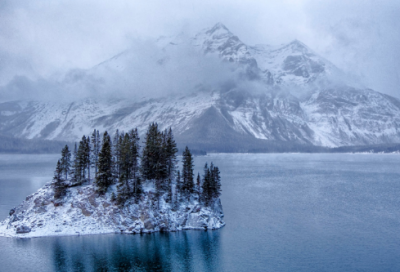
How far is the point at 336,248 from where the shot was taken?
74000 millimetres

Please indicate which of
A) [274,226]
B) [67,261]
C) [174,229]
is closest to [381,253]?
[274,226]

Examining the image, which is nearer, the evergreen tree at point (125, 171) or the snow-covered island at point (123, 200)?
the snow-covered island at point (123, 200)

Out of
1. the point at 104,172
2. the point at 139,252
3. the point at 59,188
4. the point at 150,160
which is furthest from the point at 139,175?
the point at 139,252

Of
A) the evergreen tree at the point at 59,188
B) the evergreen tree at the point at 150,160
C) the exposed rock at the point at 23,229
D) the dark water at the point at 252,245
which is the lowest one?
the dark water at the point at 252,245

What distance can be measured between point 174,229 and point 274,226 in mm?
25286

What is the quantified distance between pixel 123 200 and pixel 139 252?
17.2 m

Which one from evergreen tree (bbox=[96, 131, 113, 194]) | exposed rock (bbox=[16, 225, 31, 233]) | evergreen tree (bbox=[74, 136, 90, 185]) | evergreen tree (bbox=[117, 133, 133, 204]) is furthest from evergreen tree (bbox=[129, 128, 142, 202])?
exposed rock (bbox=[16, 225, 31, 233])

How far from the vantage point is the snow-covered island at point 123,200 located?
269ft

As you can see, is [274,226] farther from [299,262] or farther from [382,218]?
[382,218]

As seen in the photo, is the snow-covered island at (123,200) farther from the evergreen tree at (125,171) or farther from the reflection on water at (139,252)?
the reflection on water at (139,252)

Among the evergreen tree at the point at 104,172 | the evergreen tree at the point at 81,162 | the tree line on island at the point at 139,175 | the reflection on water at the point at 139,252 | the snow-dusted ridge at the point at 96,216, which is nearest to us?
the reflection on water at the point at 139,252

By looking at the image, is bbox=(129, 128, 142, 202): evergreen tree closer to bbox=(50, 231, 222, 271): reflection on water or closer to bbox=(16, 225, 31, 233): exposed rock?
bbox=(50, 231, 222, 271): reflection on water

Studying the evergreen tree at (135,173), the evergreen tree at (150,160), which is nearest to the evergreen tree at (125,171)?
the evergreen tree at (135,173)

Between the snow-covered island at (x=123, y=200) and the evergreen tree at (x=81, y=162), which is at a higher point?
the evergreen tree at (x=81, y=162)
